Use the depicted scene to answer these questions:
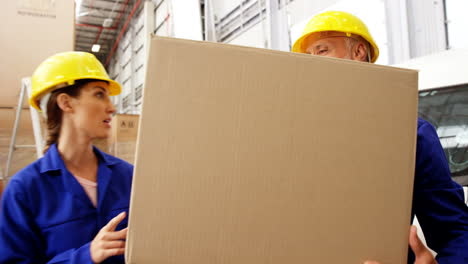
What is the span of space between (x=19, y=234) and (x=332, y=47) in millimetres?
1166

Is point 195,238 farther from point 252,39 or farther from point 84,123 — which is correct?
point 252,39

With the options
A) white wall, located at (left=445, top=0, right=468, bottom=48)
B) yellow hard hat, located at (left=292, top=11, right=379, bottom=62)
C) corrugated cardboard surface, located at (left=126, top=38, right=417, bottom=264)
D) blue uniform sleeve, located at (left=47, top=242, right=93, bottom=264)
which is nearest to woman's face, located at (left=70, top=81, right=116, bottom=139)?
blue uniform sleeve, located at (left=47, top=242, right=93, bottom=264)

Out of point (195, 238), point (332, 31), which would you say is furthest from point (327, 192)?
point (332, 31)

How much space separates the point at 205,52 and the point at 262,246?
1.26ft

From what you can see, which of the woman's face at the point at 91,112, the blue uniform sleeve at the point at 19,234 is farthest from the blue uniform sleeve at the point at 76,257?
the woman's face at the point at 91,112

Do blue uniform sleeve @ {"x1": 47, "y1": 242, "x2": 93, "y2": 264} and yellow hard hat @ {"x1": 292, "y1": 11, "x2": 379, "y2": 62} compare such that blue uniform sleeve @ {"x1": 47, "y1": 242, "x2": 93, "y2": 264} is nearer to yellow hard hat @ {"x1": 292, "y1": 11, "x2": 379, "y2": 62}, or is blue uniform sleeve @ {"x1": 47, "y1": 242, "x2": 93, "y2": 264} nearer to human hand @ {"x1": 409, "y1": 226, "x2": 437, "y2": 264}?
human hand @ {"x1": 409, "y1": 226, "x2": 437, "y2": 264}

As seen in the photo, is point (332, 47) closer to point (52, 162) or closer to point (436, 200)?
point (436, 200)

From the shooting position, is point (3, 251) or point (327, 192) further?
point (3, 251)

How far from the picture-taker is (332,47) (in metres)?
1.25

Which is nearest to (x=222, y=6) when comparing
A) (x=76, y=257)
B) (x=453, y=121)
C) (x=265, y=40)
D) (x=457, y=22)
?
(x=265, y=40)

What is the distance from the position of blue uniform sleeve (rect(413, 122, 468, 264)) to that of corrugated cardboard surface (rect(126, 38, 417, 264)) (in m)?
0.28

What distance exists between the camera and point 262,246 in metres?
0.65

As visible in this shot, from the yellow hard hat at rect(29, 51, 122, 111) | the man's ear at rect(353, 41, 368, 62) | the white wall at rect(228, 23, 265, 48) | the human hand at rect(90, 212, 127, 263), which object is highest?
the white wall at rect(228, 23, 265, 48)

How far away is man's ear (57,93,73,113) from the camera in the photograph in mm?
1208
